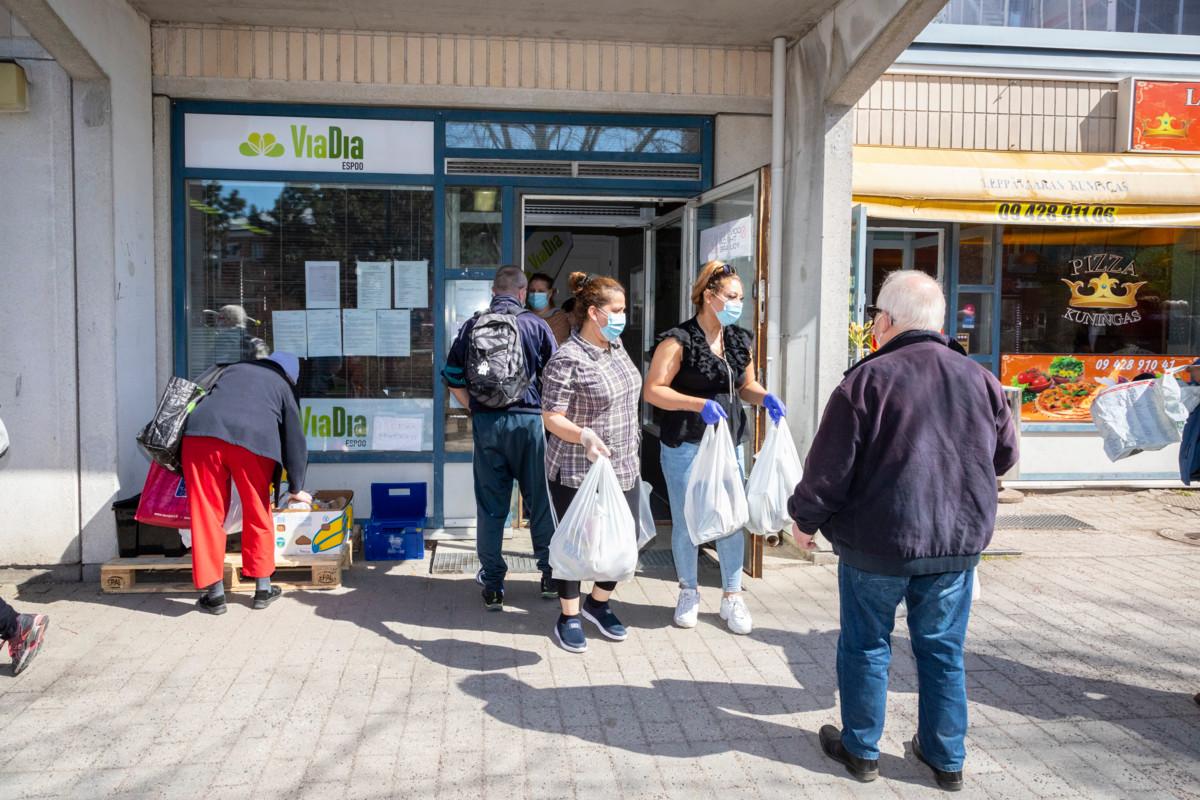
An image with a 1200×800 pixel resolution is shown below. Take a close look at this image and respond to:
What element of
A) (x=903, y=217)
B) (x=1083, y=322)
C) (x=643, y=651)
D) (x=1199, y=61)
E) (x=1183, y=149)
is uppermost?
(x=1199, y=61)

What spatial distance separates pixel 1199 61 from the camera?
8562 mm

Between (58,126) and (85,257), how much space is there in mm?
772

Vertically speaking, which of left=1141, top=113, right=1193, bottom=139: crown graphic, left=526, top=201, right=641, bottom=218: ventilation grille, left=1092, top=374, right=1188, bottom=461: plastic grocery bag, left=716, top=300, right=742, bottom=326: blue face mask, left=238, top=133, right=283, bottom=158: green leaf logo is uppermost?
left=1141, top=113, right=1193, bottom=139: crown graphic

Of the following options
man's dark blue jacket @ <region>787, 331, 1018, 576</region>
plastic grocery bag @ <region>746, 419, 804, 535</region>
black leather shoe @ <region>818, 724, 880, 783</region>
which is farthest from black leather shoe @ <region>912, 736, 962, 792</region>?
plastic grocery bag @ <region>746, 419, 804, 535</region>

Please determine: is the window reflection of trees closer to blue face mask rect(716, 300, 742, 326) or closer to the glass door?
blue face mask rect(716, 300, 742, 326)

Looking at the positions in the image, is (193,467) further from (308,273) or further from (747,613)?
(747,613)

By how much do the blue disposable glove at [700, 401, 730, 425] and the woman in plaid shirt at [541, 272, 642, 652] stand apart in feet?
1.18

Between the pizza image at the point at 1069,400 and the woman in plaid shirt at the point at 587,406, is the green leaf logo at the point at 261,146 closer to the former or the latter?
the woman in plaid shirt at the point at 587,406

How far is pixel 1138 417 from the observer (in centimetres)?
525

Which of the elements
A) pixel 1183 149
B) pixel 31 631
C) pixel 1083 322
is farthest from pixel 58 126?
pixel 1183 149

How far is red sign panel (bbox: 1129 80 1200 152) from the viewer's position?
325 inches

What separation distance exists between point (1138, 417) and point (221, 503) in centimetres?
510

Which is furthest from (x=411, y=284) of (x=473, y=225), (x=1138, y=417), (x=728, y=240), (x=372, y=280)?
(x=1138, y=417)

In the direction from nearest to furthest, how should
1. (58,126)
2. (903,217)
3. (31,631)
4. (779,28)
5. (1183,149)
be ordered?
(31,631) < (58,126) < (779,28) < (903,217) < (1183,149)
